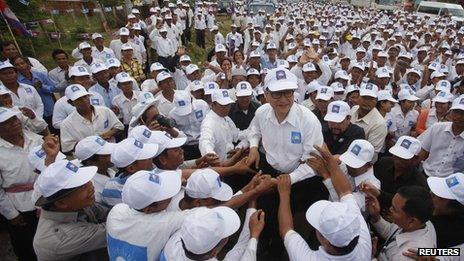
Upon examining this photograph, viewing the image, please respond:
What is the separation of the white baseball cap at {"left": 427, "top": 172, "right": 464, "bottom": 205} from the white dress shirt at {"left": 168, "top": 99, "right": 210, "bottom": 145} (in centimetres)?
311

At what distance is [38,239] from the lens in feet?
7.75

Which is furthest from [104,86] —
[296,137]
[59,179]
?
[296,137]

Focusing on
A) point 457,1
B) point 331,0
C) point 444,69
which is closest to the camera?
point 444,69

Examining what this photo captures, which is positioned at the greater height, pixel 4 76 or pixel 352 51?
pixel 4 76

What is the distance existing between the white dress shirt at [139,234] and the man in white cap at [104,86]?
12.2ft

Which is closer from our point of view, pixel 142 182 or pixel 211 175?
pixel 142 182

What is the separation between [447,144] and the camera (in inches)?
155

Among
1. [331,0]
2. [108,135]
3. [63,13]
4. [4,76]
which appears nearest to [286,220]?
[108,135]

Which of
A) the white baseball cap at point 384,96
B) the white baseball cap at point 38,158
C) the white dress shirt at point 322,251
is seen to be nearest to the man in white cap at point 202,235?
the white dress shirt at point 322,251

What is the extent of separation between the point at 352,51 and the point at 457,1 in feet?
98.5

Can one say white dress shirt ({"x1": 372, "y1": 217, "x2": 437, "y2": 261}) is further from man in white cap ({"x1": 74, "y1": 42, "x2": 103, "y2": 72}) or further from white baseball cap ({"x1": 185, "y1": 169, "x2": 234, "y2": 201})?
man in white cap ({"x1": 74, "y1": 42, "x2": 103, "y2": 72})

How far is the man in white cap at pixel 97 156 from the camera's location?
3043 millimetres

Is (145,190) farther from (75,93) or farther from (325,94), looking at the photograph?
(325,94)

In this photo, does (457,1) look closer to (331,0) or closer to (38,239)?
(331,0)
